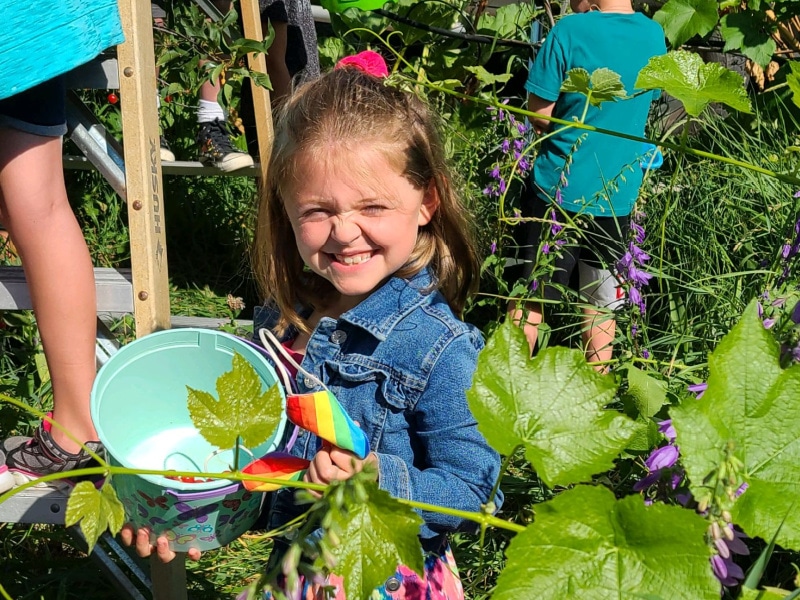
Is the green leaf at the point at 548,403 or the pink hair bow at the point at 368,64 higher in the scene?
the green leaf at the point at 548,403

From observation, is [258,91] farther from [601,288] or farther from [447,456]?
[447,456]

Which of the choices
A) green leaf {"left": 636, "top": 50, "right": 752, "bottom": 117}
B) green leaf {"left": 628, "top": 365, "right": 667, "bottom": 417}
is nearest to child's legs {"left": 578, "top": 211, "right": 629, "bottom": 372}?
green leaf {"left": 628, "top": 365, "right": 667, "bottom": 417}

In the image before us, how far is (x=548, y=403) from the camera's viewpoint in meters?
0.58

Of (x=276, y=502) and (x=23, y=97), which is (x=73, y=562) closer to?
(x=276, y=502)

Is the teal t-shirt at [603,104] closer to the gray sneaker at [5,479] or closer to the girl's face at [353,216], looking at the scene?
the girl's face at [353,216]

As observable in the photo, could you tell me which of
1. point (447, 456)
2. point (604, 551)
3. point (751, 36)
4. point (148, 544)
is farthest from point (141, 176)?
point (751, 36)

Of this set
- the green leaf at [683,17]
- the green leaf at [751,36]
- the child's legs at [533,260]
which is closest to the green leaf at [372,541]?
the child's legs at [533,260]

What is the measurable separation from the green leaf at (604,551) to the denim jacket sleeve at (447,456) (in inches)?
27.6

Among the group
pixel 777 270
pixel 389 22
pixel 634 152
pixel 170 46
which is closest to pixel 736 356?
pixel 777 270

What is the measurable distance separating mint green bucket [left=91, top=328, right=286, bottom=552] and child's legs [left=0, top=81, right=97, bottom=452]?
264mm

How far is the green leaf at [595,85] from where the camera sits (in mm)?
986

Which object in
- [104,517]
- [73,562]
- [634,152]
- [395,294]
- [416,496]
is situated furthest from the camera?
[634,152]

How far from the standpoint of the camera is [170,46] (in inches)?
Answer: 140

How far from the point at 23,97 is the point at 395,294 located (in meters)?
0.80
